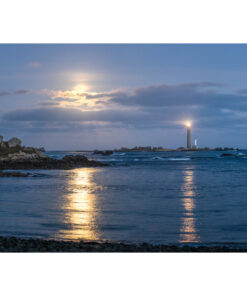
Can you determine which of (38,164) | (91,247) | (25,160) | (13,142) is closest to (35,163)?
(38,164)

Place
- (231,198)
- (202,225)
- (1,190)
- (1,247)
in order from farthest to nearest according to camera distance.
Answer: (1,190) < (231,198) < (202,225) < (1,247)

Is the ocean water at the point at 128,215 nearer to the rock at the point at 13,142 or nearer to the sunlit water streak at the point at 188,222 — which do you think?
the sunlit water streak at the point at 188,222

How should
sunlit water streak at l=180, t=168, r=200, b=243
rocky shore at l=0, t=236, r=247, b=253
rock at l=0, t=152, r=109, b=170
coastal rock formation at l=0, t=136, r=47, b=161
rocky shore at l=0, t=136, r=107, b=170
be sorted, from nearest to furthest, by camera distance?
rocky shore at l=0, t=236, r=247, b=253, sunlit water streak at l=180, t=168, r=200, b=243, rock at l=0, t=152, r=109, b=170, rocky shore at l=0, t=136, r=107, b=170, coastal rock formation at l=0, t=136, r=47, b=161

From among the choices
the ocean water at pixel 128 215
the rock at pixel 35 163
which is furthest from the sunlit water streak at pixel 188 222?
the rock at pixel 35 163

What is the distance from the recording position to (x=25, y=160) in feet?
163

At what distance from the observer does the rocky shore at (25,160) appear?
45.4 meters

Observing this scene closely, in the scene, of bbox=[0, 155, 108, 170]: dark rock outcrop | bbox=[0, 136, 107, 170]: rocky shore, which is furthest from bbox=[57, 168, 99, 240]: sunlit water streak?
bbox=[0, 136, 107, 170]: rocky shore

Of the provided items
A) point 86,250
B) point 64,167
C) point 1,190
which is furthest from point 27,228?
point 64,167

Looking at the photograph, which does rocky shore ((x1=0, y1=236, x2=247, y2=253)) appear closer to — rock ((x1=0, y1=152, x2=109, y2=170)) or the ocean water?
the ocean water

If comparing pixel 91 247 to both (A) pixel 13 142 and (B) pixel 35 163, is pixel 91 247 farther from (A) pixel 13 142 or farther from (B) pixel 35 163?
(A) pixel 13 142

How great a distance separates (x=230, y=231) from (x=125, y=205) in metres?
6.99

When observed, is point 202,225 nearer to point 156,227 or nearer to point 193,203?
point 156,227

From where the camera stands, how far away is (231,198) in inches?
789

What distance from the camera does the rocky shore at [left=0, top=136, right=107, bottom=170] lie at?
45416mm
